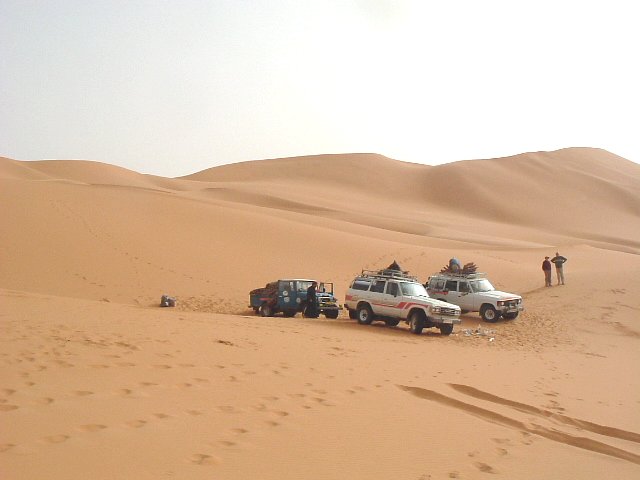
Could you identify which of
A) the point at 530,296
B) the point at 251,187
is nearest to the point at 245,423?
the point at 530,296

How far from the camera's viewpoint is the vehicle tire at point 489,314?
20.4 metres

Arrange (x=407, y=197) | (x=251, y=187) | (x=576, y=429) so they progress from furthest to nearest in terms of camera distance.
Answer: (x=407, y=197), (x=251, y=187), (x=576, y=429)

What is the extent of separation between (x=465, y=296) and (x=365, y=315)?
15.2 ft

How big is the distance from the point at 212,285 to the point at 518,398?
650 inches

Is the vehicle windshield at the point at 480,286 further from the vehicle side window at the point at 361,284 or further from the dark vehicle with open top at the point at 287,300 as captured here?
the dark vehicle with open top at the point at 287,300

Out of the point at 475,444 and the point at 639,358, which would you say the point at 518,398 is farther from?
the point at 639,358

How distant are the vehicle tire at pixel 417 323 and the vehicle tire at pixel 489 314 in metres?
4.47

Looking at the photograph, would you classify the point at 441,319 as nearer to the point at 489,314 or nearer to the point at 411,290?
the point at 411,290

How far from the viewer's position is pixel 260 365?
9.38 m

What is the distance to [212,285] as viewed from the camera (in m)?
24.1

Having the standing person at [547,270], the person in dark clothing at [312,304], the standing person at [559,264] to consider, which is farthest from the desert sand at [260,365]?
the person in dark clothing at [312,304]

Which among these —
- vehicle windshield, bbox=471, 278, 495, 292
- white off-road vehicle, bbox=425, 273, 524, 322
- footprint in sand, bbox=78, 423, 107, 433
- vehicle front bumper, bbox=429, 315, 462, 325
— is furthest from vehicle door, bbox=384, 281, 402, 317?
footprint in sand, bbox=78, 423, 107, 433

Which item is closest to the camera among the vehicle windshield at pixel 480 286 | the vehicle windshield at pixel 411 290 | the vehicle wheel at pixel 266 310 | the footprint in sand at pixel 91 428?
the footprint in sand at pixel 91 428

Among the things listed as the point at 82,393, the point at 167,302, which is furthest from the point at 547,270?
the point at 82,393
